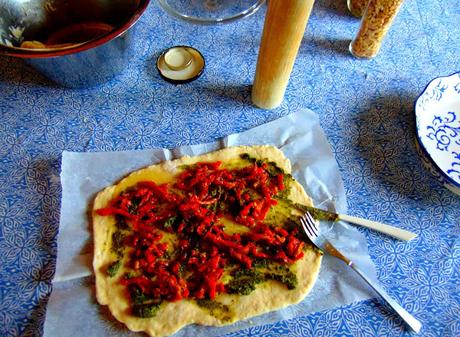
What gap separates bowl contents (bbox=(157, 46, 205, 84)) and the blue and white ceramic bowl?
0.74 meters

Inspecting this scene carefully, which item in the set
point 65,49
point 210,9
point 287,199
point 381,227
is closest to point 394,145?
point 381,227

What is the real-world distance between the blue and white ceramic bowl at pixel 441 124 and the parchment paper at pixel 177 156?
11.8 inches

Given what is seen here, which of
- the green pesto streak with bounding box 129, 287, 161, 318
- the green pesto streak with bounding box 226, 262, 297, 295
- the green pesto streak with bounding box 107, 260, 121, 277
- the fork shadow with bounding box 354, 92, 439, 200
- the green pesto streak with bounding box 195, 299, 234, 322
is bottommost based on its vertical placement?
the green pesto streak with bounding box 129, 287, 161, 318

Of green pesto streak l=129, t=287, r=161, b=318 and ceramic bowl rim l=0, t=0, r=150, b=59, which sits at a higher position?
ceramic bowl rim l=0, t=0, r=150, b=59

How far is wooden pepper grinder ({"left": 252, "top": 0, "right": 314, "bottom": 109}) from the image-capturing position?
3.08 feet

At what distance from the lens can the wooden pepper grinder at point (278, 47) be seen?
940 mm

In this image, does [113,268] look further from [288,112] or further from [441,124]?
[441,124]

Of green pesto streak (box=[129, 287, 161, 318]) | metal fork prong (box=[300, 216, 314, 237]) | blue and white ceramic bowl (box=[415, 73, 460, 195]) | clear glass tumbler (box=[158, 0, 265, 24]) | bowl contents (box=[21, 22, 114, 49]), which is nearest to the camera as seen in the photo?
green pesto streak (box=[129, 287, 161, 318])

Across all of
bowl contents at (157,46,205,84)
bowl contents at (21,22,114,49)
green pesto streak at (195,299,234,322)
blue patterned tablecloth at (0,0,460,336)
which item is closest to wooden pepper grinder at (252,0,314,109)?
blue patterned tablecloth at (0,0,460,336)

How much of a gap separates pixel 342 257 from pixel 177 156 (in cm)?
54

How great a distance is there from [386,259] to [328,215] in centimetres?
19

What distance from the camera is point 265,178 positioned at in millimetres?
1052

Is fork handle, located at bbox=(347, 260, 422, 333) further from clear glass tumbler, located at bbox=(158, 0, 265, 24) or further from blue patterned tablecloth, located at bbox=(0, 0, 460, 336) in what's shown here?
clear glass tumbler, located at bbox=(158, 0, 265, 24)

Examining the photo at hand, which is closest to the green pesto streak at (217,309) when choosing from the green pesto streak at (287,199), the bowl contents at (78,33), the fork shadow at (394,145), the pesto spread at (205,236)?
the pesto spread at (205,236)
